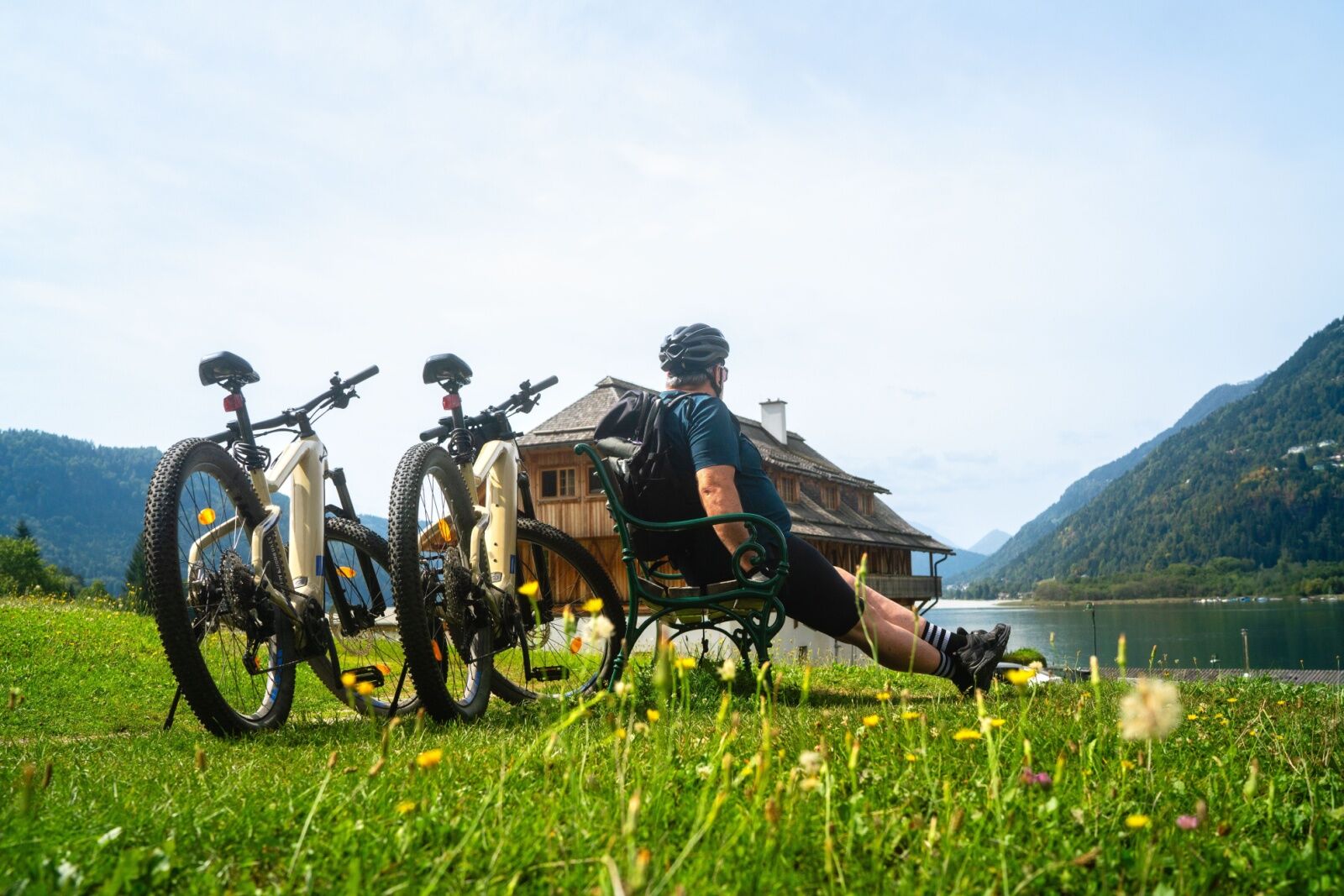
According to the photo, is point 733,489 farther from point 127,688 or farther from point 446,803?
point 127,688

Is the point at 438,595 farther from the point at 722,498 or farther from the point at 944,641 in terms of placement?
the point at 944,641

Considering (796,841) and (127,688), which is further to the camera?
(127,688)

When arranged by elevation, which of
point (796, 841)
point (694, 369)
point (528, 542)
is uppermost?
point (694, 369)

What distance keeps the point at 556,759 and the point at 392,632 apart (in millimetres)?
3210

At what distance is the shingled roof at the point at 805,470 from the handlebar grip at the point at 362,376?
72.1 feet

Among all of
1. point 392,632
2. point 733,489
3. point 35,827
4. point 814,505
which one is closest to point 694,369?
point 733,489

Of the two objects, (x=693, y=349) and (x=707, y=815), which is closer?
(x=707, y=815)

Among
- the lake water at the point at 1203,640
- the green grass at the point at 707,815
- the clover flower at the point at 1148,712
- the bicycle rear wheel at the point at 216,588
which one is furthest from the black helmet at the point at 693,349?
the lake water at the point at 1203,640

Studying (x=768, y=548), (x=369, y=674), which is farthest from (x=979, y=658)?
(x=369, y=674)

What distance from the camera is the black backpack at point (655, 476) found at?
16.7 feet

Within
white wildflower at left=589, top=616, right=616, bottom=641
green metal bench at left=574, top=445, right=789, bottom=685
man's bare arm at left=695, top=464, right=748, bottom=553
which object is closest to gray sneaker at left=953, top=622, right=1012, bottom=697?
green metal bench at left=574, top=445, right=789, bottom=685

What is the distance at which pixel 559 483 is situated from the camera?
31.0 metres

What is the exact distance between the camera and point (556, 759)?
8.25 ft

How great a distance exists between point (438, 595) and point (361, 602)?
782 millimetres
